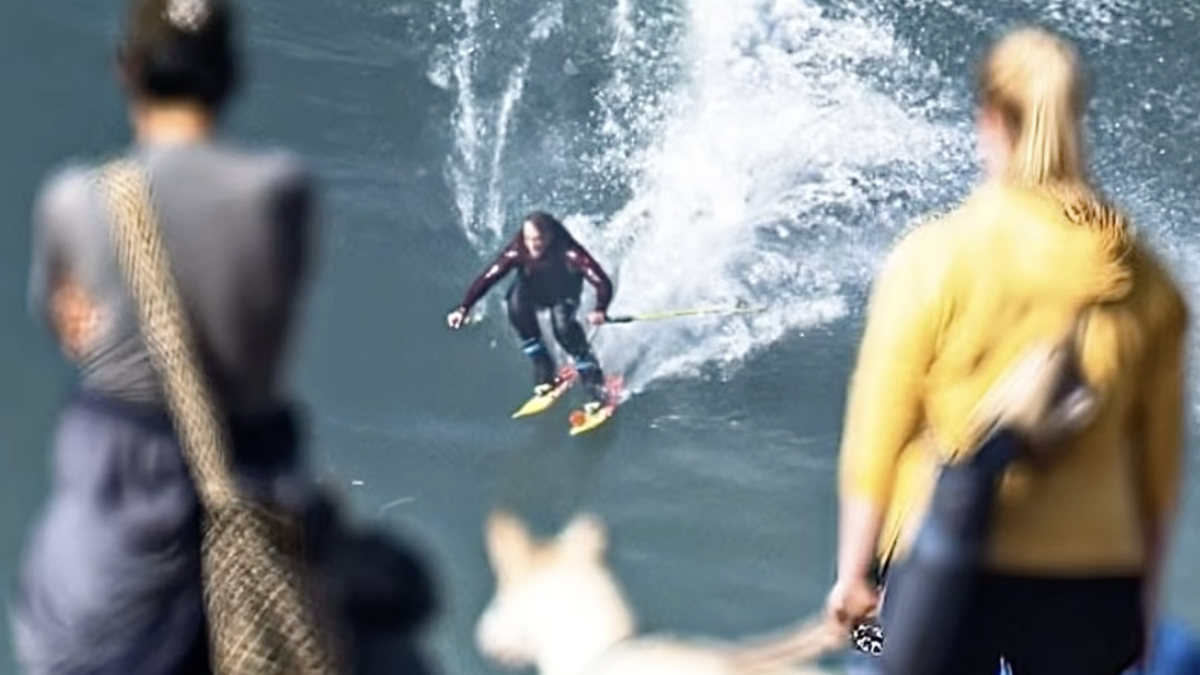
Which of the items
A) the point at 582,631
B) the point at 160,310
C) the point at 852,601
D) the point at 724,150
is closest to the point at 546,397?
the point at 724,150

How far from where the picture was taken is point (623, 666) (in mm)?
2555

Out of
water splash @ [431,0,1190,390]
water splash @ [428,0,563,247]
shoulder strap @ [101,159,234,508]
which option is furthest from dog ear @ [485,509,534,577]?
water splash @ [428,0,563,247]

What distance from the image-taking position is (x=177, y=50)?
2125 mm

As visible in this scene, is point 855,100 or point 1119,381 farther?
point 855,100

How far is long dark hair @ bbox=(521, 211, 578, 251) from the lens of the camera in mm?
7836

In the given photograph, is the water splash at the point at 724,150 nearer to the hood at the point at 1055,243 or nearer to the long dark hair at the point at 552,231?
the long dark hair at the point at 552,231

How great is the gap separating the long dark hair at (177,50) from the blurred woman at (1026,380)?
66 centimetres

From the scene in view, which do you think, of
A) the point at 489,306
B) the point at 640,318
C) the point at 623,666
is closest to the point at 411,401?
the point at 489,306

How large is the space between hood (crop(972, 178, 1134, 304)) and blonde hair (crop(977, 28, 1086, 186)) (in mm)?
22

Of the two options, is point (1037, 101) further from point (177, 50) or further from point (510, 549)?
point (510, 549)

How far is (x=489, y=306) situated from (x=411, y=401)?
476 millimetres

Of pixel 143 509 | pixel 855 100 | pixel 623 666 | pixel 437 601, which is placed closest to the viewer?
pixel 143 509

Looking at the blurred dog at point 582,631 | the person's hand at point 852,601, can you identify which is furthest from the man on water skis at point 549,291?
the person's hand at point 852,601

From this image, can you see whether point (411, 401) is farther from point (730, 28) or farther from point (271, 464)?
point (271, 464)
